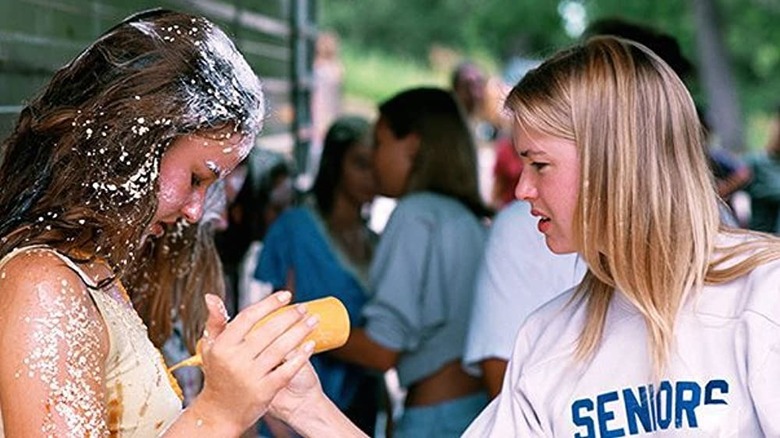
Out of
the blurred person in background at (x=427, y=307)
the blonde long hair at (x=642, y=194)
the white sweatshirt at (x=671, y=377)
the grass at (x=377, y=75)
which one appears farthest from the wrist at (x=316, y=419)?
the grass at (x=377, y=75)

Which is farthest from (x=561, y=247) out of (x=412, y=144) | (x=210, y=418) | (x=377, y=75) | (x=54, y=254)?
(x=377, y=75)

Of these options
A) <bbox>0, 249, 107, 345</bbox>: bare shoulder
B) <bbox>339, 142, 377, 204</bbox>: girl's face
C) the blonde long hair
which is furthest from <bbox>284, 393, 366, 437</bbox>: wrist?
<bbox>339, 142, 377, 204</bbox>: girl's face

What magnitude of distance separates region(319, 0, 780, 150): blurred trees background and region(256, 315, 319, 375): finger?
10.9m

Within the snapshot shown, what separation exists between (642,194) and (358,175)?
249 centimetres

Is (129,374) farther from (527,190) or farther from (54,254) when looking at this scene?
(527,190)

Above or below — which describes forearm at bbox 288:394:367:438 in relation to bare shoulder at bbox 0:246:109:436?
below

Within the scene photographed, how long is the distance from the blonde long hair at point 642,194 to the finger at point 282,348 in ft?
2.17

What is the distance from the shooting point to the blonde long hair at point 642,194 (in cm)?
249

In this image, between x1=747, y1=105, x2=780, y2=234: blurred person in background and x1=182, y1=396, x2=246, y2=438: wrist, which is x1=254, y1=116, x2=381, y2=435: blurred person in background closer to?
x1=182, y1=396, x2=246, y2=438: wrist

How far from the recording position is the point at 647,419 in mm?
2465

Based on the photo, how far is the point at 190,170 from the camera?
2256mm

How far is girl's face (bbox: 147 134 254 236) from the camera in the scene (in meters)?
2.23

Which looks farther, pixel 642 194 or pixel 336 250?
pixel 336 250

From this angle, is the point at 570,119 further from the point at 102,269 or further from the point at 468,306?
the point at 468,306
